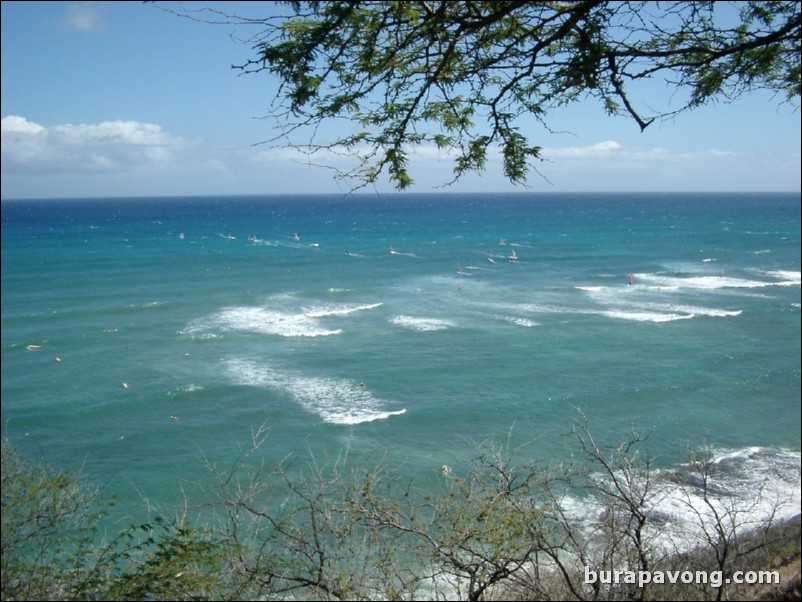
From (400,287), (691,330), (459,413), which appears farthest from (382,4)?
(400,287)

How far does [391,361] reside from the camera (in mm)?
24656

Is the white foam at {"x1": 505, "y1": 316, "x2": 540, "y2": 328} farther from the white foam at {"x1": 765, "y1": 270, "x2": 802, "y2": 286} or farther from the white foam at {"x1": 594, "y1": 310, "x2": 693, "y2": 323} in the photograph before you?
the white foam at {"x1": 765, "y1": 270, "x2": 802, "y2": 286}

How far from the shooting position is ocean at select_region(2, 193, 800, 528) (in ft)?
56.1

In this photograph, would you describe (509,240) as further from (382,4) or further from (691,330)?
(382,4)

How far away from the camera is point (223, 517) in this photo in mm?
12773

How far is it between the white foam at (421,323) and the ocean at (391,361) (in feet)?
0.66

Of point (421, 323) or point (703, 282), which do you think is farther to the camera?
point (703, 282)

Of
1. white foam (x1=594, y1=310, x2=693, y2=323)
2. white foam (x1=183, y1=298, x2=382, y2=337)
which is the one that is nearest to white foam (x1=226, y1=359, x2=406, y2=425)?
white foam (x1=183, y1=298, x2=382, y2=337)

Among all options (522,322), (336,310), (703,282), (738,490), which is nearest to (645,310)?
(522,322)

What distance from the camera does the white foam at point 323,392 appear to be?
19.5 metres

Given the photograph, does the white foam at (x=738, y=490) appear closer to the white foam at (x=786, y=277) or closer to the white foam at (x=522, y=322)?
the white foam at (x=522, y=322)

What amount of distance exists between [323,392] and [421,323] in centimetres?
989

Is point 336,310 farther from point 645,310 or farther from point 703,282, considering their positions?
point 703,282

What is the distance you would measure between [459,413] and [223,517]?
8.65 meters
